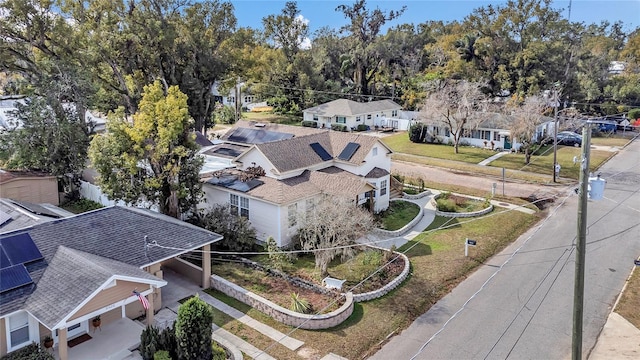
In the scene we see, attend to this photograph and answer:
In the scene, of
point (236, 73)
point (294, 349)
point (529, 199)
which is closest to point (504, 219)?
point (529, 199)

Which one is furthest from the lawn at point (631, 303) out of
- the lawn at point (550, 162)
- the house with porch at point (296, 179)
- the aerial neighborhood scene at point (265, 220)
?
the lawn at point (550, 162)

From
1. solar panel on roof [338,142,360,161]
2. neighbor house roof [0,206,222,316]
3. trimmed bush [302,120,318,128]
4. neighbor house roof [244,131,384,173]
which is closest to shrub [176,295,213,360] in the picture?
neighbor house roof [0,206,222,316]

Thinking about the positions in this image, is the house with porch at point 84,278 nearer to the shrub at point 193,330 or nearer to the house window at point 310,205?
the shrub at point 193,330

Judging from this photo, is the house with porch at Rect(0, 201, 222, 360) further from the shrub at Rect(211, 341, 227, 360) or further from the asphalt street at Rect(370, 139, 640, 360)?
the asphalt street at Rect(370, 139, 640, 360)

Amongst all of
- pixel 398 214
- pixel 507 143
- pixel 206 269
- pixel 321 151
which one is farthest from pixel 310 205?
pixel 507 143

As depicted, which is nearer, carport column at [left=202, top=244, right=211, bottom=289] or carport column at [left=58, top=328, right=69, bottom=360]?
carport column at [left=58, top=328, right=69, bottom=360]

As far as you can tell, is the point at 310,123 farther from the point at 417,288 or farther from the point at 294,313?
the point at 294,313
